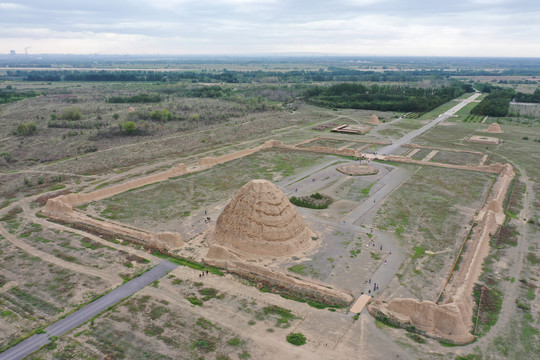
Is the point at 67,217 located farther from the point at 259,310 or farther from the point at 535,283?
the point at 535,283

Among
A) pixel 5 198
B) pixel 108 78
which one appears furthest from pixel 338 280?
pixel 108 78

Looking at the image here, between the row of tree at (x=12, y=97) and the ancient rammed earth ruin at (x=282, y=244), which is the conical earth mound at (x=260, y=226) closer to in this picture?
the ancient rammed earth ruin at (x=282, y=244)

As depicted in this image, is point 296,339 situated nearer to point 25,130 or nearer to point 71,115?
point 25,130

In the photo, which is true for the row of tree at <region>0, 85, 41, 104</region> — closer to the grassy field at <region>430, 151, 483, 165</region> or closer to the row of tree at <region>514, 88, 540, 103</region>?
the grassy field at <region>430, 151, 483, 165</region>

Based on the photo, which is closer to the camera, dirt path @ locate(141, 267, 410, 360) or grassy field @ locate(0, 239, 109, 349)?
dirt path @ locate(141, 267, 410, 360)

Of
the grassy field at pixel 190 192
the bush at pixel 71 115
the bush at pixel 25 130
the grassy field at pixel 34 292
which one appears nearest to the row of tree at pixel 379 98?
the grassy field at pixel 190 192

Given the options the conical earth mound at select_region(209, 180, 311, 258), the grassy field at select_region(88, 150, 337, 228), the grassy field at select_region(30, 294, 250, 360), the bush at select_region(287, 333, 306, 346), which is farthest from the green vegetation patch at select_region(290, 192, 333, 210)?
the grassy field at select_region(30, 294, 250, 360)

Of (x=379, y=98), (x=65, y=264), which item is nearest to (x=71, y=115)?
(x=65, y=264)
